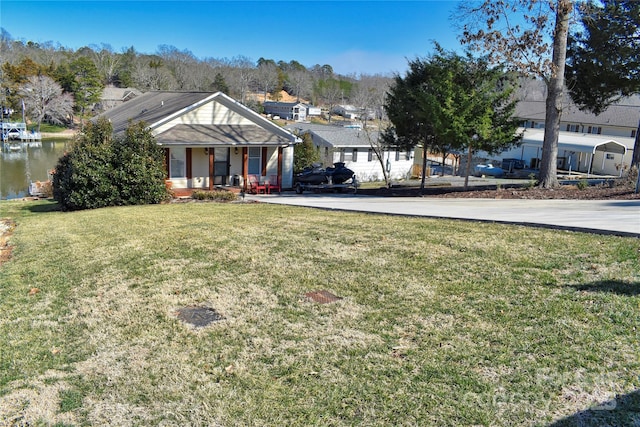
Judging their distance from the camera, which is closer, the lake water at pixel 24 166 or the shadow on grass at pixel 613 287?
the shadow on grass at pixel 613 287

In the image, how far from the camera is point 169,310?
19.6ft

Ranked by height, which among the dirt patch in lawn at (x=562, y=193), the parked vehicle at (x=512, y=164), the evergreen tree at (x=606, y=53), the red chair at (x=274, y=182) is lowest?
the red chair at (x=274, y=182)

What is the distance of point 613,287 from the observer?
19.6 ft

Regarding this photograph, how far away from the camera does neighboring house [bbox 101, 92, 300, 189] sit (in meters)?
21.3

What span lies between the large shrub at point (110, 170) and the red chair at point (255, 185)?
4932mm

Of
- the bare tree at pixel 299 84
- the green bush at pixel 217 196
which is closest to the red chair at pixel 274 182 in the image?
the green bush at pixel 217 196

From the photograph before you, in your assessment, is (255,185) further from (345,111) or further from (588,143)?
(345,111)

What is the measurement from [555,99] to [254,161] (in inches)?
519

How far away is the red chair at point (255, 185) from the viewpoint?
879 inches

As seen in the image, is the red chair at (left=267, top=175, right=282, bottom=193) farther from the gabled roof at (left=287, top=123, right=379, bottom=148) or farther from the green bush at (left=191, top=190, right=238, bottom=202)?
the gabled roof at (left=287, top=123, right=379, bottom=148)

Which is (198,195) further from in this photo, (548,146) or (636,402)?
(636,402)

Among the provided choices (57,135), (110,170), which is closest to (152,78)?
(57,135)

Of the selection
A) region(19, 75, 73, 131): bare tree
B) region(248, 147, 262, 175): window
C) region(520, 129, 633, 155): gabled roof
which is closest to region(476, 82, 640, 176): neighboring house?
region(520, 129, 633, 155): gabled roof

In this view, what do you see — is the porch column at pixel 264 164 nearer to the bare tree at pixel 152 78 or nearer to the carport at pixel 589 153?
the carport at pixel 589 153
